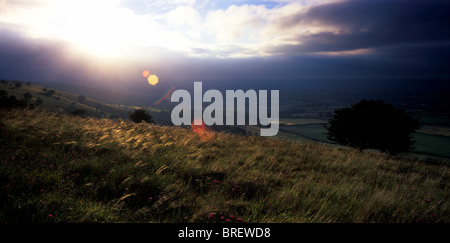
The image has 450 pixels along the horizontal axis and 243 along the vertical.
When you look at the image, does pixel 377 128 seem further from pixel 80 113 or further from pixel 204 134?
pixel 80 113

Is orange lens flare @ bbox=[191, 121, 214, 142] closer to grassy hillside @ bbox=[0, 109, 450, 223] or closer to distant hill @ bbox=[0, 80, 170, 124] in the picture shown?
grassy hillside @ bbox=[0, 109, 450, 223]

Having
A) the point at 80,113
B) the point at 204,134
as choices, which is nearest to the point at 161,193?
the point at 204,134

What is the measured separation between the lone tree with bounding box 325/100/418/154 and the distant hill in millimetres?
52687

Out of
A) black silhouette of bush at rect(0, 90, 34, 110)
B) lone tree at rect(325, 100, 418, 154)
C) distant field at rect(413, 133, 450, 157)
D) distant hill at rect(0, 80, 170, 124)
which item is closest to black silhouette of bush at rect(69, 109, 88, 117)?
black silhouette of bush at rect(0, 90, 34, 110)

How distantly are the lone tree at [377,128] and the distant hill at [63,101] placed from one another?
173 ft

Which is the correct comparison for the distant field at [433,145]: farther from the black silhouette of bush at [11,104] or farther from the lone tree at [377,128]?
the black silhouette of bush at [11,104]

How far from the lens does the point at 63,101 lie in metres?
102

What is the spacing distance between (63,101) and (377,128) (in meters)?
124

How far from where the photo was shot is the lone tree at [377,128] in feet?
104

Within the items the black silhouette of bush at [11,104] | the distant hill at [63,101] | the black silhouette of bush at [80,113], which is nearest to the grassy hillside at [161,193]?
the black silhouette of bush at [11,104]

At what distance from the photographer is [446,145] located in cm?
5997
